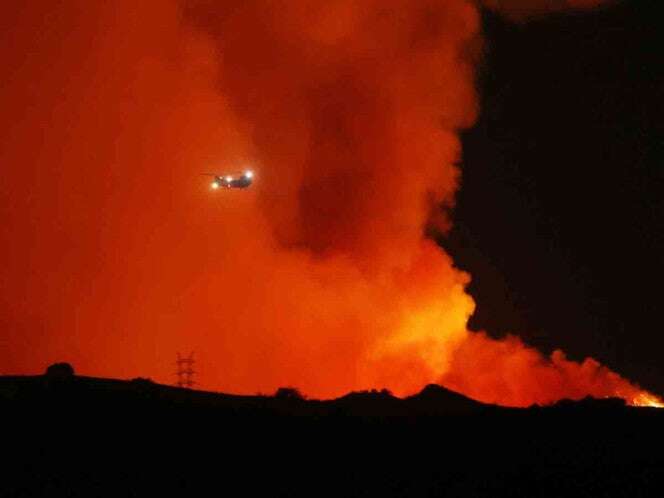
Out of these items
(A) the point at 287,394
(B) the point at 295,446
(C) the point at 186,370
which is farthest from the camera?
(C) the point at 186,370

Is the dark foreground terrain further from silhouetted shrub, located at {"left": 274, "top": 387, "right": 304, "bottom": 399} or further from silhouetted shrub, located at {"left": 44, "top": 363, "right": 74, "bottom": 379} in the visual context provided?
silhouetted shrub, located at {"left": 274, "top": 387, "right": 304, "bottom": 399}

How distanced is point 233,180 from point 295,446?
→ 42.5 meters

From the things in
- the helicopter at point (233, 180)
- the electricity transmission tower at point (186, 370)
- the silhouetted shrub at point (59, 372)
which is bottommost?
the silhouetted shrub at point (59, 372)

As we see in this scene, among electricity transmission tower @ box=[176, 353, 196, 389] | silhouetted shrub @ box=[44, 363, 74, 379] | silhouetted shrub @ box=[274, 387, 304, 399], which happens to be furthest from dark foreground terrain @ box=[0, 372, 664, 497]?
electricity transmission tower @ box=[176, 353, 196, 389]

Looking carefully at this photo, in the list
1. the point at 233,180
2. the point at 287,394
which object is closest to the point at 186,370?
the point at 233,180

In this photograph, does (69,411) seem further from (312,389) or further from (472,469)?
(312,389)

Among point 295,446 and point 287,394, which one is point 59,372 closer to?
point 287,394

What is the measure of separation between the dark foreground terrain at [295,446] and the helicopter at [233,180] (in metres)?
36.9

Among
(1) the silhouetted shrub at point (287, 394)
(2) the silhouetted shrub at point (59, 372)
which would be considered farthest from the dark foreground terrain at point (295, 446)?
(1) the silhouetted shrub at point (287, 394)

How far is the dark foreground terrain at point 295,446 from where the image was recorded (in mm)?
17938

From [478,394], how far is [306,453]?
36722 mm

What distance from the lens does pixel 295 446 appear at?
1973cm

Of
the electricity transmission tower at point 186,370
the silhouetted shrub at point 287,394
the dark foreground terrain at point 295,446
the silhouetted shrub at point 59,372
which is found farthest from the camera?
the electricity transmission tower at point 186,370

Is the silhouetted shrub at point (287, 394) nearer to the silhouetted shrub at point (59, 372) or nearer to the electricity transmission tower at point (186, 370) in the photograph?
the silhouetted shrub at point (59, 372)
